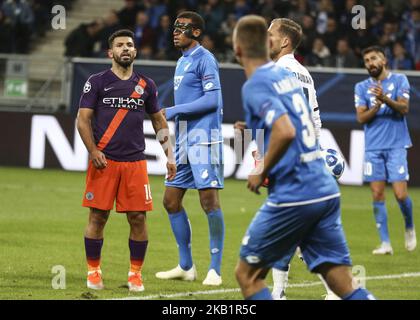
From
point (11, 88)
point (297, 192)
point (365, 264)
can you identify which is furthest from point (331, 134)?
point (297, 192)

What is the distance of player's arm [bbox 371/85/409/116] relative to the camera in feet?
40.6

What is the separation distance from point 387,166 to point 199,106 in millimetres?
3763

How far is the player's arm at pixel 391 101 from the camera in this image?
487 inches

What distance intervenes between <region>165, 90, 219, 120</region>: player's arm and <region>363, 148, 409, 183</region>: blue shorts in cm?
348

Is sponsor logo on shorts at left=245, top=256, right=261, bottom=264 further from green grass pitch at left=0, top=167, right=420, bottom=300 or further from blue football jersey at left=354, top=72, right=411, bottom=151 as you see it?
blue football jersey at left=354, top=72, right=411, bottom=151

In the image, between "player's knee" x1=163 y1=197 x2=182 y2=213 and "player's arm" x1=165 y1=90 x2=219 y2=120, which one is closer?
"player's arm" x1=165 y1=90 x2=219 y2=120

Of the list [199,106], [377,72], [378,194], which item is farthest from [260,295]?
[377,72]

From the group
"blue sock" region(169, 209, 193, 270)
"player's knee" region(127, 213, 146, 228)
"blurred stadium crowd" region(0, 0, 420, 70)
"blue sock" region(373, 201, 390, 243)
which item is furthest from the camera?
"blurred stadium crowd" region(0, 0, 420, 70)

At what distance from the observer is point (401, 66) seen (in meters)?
21.0

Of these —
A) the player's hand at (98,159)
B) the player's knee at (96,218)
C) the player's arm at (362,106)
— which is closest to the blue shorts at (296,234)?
the player's hand at (98,159)

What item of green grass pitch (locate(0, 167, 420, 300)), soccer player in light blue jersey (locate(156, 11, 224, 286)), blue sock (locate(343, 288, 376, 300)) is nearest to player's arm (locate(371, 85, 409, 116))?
green grass pitch (locate(0, 167, 420, 300))

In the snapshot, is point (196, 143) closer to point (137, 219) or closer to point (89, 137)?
point (137, 219)

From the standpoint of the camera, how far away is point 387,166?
12898mm

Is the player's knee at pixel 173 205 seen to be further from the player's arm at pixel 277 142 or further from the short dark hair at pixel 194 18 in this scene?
the player's arm at pixel 277 142
